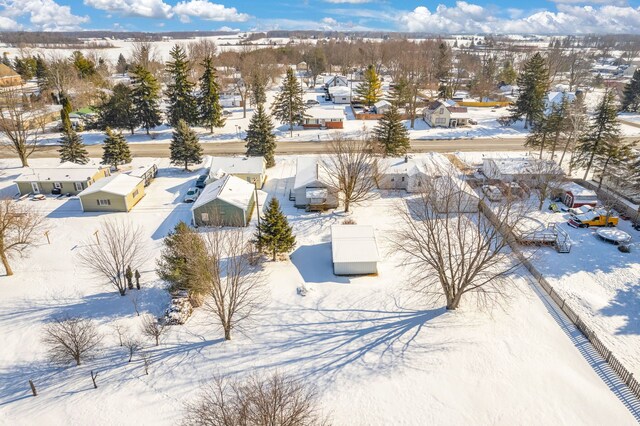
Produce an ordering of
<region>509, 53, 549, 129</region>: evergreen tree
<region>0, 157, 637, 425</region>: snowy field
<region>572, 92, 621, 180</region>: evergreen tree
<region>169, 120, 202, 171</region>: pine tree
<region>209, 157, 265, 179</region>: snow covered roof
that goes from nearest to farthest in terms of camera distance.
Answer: <region>0, 157, 637, 425</region>: snowy field < <region>572, 92, 621, 180</region>: evergreen tree < <region>209, 157, 265, 179</region>: snow covered roof < <region>169, 120, 202, 171</region>: pine tree < <region>509, 53, 549, 129</region>: evergreen tree

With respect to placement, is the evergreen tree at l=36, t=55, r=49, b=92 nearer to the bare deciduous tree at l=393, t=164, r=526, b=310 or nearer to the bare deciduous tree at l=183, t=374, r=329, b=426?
the bare deciduous tree at l=393, t=164, r=526, b=310

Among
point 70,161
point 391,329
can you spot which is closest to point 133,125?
point 70,161

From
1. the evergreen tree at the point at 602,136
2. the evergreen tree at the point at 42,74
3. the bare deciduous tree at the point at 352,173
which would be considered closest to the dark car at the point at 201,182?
the bare deciduous tree at the point at 352,173

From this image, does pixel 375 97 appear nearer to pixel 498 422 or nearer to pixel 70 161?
pixel 70 161

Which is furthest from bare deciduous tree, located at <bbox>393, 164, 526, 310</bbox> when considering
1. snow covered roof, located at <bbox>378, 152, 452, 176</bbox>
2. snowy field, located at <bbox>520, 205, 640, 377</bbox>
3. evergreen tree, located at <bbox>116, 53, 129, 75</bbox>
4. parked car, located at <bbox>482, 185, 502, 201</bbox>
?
evergreen tree, located at <bbox>116, 53, 129, 75</bbox>

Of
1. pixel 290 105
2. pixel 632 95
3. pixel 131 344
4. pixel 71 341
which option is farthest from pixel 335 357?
pixel 632 95

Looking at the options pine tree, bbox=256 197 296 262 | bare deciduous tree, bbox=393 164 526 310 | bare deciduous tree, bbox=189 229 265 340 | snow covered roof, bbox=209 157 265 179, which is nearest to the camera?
bare deciduous tree, bbox=189 229 265 340
